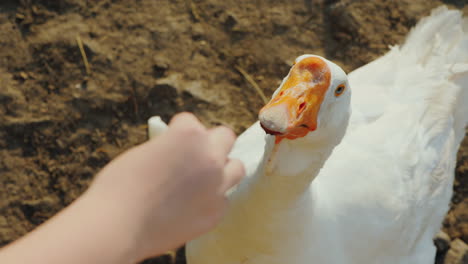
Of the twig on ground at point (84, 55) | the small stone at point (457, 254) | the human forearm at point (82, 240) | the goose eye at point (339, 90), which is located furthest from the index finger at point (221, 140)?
the small stone at point (457, 254)

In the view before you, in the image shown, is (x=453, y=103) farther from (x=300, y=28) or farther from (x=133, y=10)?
(x=133, y=10)

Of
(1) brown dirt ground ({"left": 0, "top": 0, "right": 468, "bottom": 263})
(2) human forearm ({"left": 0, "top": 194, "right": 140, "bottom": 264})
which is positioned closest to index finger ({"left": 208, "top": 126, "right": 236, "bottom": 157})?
(2) human forearm ({"left": 0, "top": 194, "right": 140, "bottom": 264})

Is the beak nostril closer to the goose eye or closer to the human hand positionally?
the goose eye

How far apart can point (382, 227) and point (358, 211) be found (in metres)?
0.15

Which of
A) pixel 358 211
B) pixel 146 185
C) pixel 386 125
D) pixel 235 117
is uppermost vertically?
pixel 146 185

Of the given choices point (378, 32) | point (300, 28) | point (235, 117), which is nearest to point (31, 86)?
point (235, 117)

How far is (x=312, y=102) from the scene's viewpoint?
140 centimetres

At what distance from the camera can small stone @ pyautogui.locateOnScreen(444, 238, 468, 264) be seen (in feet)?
9.33

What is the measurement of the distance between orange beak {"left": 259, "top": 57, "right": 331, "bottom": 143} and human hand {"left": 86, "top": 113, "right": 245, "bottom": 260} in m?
0.37

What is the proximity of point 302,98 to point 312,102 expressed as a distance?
0.13ft

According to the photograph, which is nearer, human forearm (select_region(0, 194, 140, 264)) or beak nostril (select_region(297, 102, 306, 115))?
human forearm (select_region(0, 194, 140, 264))

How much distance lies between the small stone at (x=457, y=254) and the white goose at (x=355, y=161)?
0.43 meters

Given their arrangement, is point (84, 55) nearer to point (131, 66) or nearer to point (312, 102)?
point (131, 66)

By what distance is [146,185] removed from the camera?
35.9 inches
